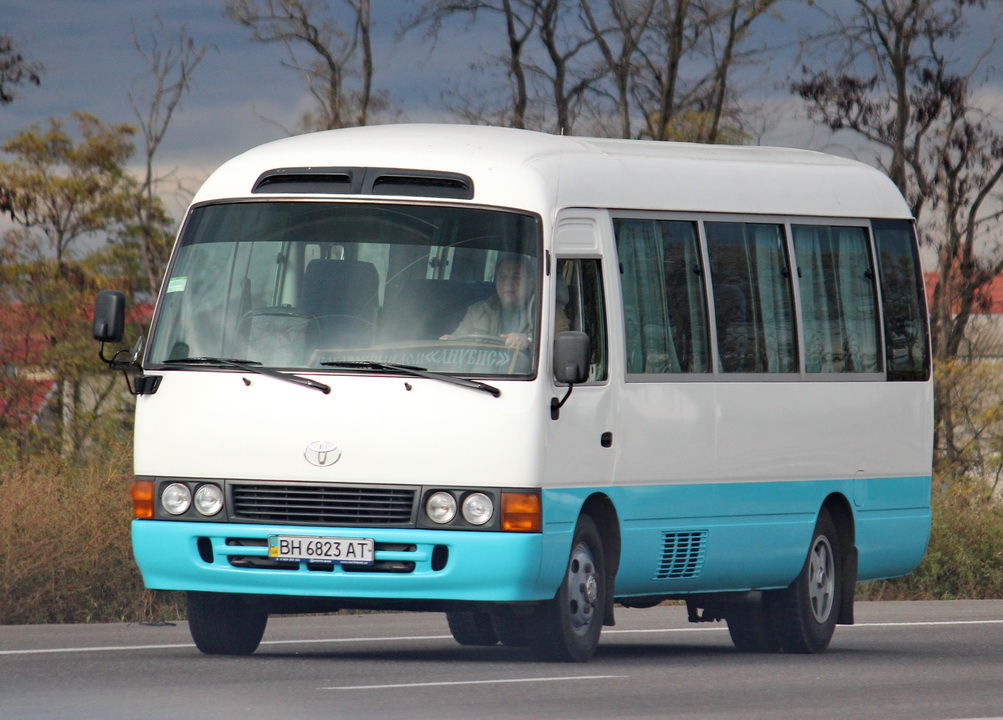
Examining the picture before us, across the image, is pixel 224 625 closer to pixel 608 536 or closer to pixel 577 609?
pixel 577 609

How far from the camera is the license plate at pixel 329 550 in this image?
10820 millimetres

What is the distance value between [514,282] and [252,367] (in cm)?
144

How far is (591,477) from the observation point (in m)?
11.5

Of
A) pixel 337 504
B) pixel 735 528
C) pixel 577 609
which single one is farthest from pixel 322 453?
pixel 735 528

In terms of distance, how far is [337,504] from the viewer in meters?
10.9

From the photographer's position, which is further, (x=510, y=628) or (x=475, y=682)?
(x=510, y=628)

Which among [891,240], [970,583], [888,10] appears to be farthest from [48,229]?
[891,240]

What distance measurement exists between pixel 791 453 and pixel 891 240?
2.24 meters

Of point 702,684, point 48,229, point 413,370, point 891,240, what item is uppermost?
point 48,229

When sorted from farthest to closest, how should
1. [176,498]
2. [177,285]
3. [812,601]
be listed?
[812,601], [177,285], [176,498]

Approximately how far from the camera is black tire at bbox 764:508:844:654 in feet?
44.5

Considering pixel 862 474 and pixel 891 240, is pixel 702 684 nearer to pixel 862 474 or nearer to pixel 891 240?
pixel 862 474

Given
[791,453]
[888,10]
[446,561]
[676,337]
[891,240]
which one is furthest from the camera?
[888,10]

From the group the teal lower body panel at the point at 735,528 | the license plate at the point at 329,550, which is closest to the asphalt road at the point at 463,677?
the teal lower body panel at the point at 735,528
